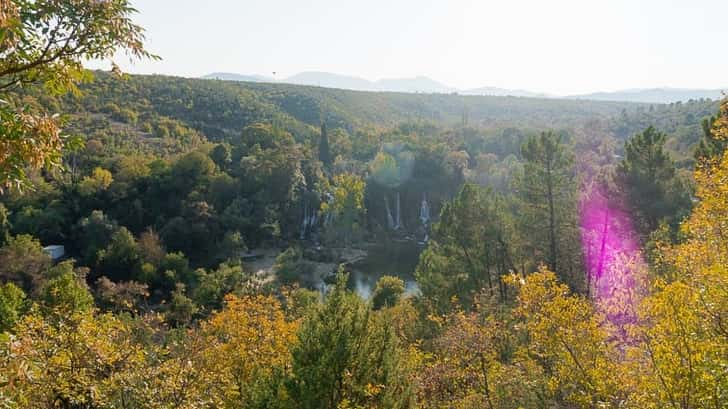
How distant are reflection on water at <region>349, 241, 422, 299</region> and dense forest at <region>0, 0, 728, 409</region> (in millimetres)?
703

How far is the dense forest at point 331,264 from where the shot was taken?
7258mm

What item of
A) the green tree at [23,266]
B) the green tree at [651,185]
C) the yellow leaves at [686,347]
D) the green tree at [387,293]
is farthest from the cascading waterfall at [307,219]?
the yellow leaves at [686,347]

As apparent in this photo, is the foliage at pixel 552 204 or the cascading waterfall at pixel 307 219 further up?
the foliage at pixel 552 204

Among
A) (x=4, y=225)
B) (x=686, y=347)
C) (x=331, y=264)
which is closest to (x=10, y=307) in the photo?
(x=686, y=347)

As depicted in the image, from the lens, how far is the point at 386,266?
58.9 meters

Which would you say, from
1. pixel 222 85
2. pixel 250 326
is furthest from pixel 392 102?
pixel 250 326

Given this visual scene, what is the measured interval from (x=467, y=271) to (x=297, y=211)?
1765 inches

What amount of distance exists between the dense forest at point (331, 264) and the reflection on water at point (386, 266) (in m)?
0.70

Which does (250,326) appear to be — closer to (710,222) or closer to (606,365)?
(606,365)

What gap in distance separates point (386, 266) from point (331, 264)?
21.9ft

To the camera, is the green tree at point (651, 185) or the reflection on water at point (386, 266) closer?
the green tree at point (651, 185)

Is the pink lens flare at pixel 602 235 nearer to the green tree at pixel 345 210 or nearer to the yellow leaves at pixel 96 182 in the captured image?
the green tree at pixel 345 210

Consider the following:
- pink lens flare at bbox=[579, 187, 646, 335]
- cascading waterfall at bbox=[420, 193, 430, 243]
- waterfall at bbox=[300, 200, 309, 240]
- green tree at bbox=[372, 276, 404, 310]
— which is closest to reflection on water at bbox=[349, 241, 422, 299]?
cascading waterfall at bbox=[420, 193, 430, 243]

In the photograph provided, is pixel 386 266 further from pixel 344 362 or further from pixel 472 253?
pixel 344 362
